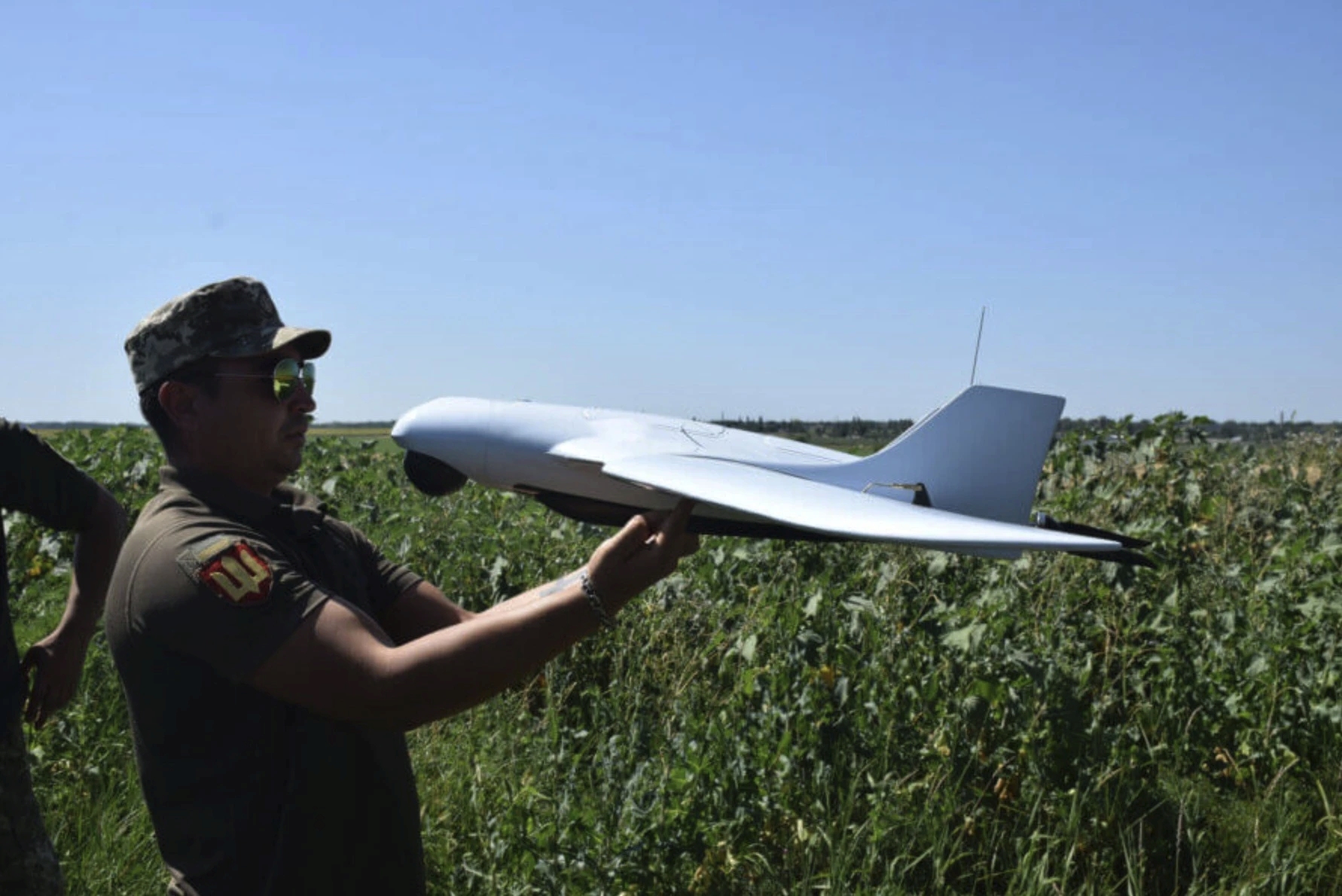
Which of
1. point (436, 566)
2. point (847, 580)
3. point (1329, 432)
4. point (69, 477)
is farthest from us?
point (1329, 432)

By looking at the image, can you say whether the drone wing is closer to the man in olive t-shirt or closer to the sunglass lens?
the man in olive t-shirt

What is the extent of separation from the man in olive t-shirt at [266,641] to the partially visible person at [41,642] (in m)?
0.80

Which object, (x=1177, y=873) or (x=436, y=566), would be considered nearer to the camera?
(x=1177, y=873)

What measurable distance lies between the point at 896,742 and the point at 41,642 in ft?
10.4

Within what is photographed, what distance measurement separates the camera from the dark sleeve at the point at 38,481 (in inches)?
127

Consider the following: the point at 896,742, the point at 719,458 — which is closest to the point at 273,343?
the point at 719,458

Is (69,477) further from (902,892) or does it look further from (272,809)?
(902,892)

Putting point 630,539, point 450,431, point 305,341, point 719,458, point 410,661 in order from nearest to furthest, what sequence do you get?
1. point 410,661
2. point 630,539
3. point 305,341
4. point 719,458
5. point 450,431

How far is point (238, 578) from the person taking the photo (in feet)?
6.83

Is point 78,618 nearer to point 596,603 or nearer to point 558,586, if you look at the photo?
point 558,586

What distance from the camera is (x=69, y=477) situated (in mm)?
3318

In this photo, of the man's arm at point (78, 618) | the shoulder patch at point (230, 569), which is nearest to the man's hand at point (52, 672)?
the man's arm at point (78, 618)

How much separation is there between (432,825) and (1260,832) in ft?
11.6

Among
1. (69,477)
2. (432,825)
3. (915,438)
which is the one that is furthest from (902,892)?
(69,477)
